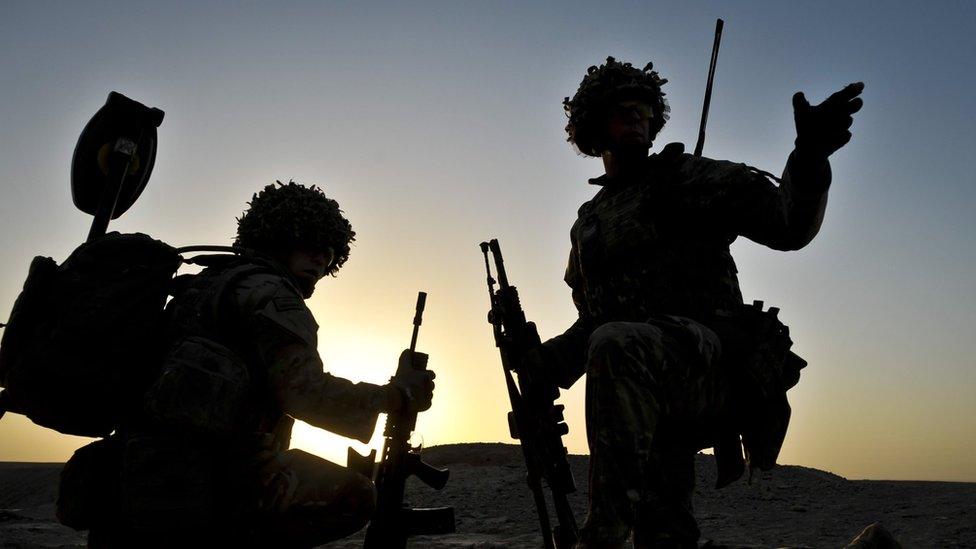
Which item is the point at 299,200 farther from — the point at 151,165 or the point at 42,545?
the point at 42,545

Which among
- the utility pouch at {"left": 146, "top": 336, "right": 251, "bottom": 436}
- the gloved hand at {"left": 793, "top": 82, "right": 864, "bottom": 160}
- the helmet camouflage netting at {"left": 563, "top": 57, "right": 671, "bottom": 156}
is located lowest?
the utility pouch at {"left": 146, "top": 336, "right": 251, "bottom": 436}

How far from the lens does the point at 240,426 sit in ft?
10.7

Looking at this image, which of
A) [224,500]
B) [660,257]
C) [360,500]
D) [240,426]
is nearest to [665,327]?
[660,257]

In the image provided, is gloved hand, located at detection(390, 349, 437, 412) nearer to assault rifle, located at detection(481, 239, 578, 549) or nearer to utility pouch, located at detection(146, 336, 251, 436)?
assault rifle, located at detection(481, 239, 578, 549)

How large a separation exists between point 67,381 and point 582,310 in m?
2.55

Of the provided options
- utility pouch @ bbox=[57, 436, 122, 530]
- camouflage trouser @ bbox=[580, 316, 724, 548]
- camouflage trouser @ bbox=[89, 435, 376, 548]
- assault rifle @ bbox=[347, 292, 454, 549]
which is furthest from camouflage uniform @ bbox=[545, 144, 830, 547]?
utility pouch @ bbox=[57, 436, 122, 530]

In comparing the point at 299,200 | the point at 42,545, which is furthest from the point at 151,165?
the point at 42,545

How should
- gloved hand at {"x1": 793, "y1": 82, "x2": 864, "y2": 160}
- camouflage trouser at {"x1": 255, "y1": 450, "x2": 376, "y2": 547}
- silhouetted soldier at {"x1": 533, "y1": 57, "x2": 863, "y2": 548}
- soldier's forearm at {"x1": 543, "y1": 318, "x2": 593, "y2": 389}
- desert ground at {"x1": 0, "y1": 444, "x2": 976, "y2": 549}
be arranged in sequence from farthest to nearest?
1. desert ground at {"x1": 0, "y1": 444, "x2": 976, "y2": 549}
2. soldier's forearm at {"x1": 543, "y1": 318, "x2": 593, "y2": 389}
3. camouflage trouser at {"x1": 255, "y1": 450, "x2": 376, "y2": 547}
4. gloved hand at {"x1": 793, "y1": 82, "x2": 864, "y2": 160}
5. silhouetted soldier at {"x1": 533, "y1": 57, "x2": 863, "y2": 548}

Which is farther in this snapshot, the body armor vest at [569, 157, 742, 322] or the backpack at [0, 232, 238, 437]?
the body armor vest at [569, 157, 742, 322]

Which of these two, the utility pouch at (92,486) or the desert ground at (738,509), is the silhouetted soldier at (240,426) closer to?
the utility pouch at (92,486)

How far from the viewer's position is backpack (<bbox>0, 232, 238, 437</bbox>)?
3025 mm

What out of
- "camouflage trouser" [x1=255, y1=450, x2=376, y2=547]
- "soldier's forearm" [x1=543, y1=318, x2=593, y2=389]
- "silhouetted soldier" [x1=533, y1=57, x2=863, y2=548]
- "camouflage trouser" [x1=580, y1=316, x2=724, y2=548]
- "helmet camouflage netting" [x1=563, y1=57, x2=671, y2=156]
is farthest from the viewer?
"helmet camouflage netting" [x1=563, y1=57, x2=671, y2=156]

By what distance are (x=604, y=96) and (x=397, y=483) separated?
99.6 inches

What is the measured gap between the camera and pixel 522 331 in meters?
3.79
